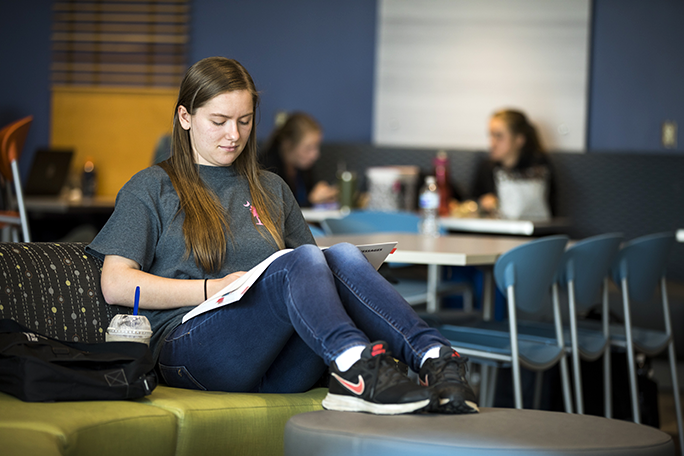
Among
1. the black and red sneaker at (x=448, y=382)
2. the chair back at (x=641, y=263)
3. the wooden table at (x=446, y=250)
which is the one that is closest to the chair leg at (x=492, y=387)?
the wooden table at (x=446, y=250)

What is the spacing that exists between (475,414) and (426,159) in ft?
13.0

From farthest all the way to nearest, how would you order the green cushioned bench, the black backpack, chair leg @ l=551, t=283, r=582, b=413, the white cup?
chair leg @ l=551, t=283, r=582, b=413 < the white cup < the black backpack < the green cushioned bench

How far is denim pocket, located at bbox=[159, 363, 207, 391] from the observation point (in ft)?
5.46

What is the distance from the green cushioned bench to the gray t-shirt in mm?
107

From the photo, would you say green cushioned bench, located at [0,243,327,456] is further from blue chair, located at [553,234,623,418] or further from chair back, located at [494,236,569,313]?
blue chair, located at [553,234,623,418]

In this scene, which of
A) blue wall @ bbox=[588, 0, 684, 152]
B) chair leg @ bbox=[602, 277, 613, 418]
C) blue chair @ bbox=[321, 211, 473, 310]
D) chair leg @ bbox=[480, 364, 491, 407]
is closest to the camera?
chair leg @ bbox=[602, 277, 613, 418]

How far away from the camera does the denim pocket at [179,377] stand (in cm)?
167

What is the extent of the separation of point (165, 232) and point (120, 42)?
4206mm

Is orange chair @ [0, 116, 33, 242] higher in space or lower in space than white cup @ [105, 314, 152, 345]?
higher

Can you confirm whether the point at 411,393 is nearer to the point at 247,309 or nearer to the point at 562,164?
the point at 247,309

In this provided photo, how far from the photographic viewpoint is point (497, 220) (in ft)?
12.9

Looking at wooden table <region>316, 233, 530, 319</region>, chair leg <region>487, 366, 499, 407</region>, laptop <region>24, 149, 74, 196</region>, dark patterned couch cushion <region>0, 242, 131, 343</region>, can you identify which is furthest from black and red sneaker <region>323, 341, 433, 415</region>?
laptop <region>24, 149, 74, 196</region>

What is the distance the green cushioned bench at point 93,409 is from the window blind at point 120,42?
13.1ft

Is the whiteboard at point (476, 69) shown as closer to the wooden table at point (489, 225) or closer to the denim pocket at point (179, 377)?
the wooden table at point (489, 225)
